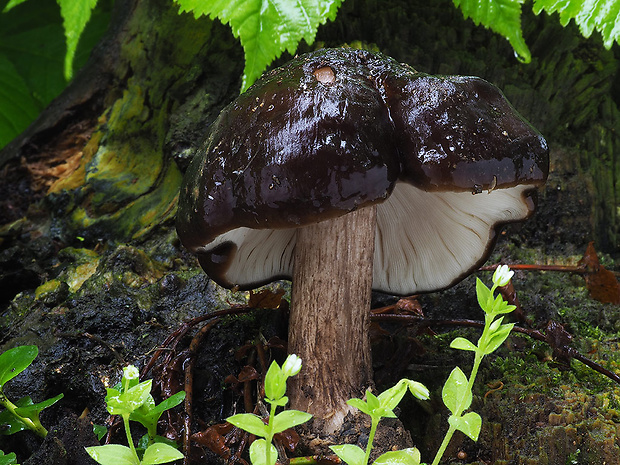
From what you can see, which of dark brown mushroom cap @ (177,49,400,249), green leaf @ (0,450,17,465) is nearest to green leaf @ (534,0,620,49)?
dark brown mushroom cap @ (177,49,400,249)

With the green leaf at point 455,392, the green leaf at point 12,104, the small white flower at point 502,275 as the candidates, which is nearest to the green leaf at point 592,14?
the small white flower at point 502,275

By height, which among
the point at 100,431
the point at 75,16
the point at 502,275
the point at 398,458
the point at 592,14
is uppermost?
the point at 75,16

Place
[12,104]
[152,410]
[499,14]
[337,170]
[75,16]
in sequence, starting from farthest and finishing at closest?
[12,104], [75,16], [499,14], [152,410], [337,170]

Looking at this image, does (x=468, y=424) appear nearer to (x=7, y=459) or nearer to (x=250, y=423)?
(x=250, y=423)

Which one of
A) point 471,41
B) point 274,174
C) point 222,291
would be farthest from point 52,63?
point 274,174

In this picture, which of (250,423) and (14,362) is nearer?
(250,423)

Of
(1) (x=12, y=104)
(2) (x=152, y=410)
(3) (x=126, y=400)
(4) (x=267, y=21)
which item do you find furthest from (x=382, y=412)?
(1) (x=12, y=104)

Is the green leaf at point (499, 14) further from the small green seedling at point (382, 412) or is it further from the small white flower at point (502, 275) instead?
the small green seedling at point (382, 412)

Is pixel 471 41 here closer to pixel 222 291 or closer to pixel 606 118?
pixel 606 118
